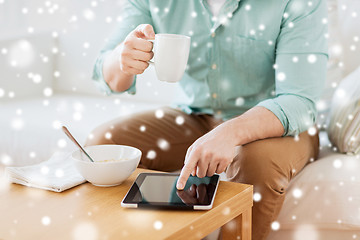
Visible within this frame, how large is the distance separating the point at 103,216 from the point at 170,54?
1.28ft

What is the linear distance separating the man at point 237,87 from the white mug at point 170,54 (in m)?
0.06

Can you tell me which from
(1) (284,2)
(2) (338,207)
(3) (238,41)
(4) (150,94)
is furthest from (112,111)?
(2) (338,207)

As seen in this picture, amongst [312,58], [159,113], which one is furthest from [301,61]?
[159,113]

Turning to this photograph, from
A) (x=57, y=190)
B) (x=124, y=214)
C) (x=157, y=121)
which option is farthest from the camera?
(x=157, y=121)

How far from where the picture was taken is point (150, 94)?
6.82ft

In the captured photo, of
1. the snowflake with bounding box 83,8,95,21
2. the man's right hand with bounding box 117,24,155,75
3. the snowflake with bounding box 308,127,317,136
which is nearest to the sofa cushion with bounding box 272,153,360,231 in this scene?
the snowflake with bounding box 308,127,317,136

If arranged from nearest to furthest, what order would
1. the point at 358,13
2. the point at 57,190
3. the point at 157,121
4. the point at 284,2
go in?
1. the point at 57,190
2. the point at 284,2
3. the point at 157,121
4. the point at 358,13

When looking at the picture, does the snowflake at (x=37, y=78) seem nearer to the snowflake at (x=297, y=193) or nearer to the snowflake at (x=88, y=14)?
the snowflake at (x=88, y=14)

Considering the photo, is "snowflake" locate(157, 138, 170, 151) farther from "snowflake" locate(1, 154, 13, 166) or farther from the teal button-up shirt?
"snowflake" locate(1, 154, 13, 166)

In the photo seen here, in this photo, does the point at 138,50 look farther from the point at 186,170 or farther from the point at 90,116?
the point at 90,116

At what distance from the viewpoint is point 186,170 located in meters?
0.99

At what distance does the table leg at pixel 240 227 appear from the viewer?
99 cm

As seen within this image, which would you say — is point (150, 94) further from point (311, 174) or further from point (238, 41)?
point (311, 174)

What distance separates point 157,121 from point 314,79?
48 cm
